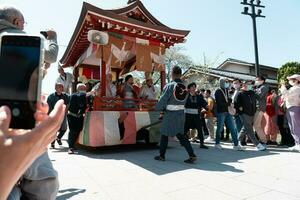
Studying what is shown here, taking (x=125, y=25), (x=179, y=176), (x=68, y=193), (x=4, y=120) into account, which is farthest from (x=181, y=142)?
(x=4, y=120)

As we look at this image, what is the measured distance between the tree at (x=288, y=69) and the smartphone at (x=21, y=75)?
24.4 metres

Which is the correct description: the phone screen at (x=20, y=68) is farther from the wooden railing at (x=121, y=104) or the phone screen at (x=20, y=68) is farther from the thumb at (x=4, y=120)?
the wooden railing at (x=121, y=104)

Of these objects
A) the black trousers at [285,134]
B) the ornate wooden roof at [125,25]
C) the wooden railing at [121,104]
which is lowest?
the black trousers at [285,134]

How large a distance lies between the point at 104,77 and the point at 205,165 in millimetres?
3763

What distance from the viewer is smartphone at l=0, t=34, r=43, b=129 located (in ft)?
2.72

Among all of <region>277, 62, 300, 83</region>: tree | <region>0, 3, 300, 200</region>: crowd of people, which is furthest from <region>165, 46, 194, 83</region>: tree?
<region>0, 3, 300, 200</region>: crowd of people

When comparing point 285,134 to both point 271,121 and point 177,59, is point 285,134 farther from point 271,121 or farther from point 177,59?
point 177,59

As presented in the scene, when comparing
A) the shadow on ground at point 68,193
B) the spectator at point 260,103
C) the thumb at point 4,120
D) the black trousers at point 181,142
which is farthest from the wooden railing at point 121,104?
the thumb at point 4,120

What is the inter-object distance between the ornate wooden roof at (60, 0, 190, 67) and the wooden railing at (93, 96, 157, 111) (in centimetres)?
193

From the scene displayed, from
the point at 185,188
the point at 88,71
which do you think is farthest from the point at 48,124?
the point at 88,71

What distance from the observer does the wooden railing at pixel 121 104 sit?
7066 millimetres

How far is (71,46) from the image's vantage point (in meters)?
9.45

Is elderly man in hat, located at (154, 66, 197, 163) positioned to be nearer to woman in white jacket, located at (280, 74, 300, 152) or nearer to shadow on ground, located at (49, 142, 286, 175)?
shadow on ground, located at (49, 142, 286, 175)

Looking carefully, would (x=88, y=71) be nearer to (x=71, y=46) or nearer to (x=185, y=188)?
(x=71, y=46)
